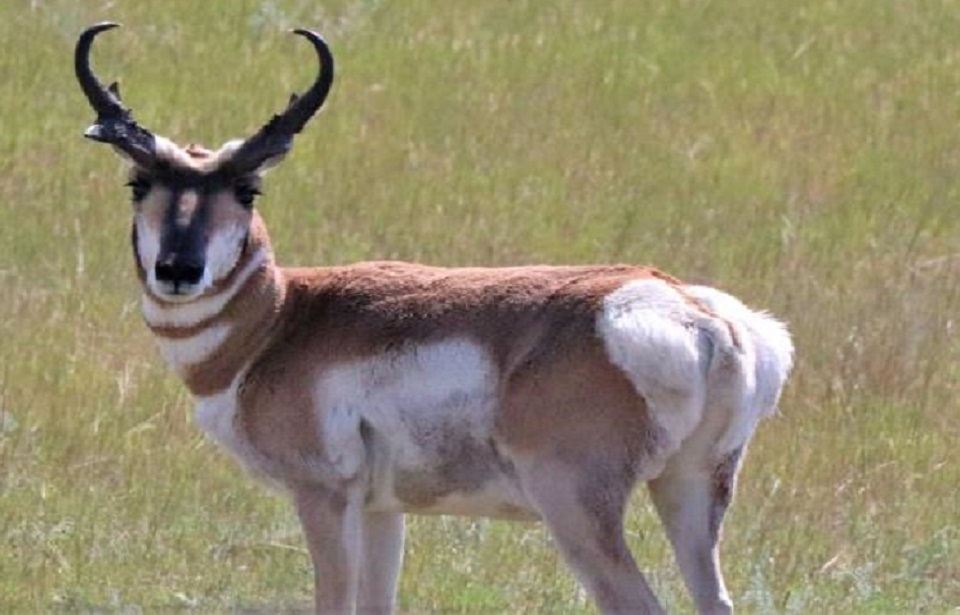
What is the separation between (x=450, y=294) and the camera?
27.6 ft

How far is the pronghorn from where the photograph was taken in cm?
794

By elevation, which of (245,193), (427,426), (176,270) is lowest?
(427,426)

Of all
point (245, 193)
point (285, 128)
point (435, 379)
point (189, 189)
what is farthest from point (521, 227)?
point (435, 379)

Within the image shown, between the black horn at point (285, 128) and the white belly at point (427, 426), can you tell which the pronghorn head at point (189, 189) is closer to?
the black horn at point (285, 128)

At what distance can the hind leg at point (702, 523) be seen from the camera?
27.0 feet

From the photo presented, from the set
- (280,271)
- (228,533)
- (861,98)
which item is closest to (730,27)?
(861,98)

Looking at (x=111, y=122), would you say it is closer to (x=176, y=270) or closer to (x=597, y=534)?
(x=176, y=270)

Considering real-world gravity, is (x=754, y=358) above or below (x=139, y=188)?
below

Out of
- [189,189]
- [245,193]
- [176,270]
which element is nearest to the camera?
[176,270]

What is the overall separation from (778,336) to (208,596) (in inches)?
105

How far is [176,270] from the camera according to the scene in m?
8.22

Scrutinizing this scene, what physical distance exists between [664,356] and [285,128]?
1590 millimetres

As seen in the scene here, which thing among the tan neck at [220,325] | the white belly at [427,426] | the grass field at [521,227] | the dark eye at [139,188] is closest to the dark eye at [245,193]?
the tan neck at [220,325]

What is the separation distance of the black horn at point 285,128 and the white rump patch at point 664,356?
4.29 ft
